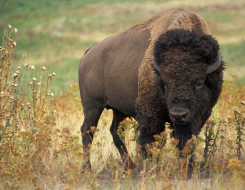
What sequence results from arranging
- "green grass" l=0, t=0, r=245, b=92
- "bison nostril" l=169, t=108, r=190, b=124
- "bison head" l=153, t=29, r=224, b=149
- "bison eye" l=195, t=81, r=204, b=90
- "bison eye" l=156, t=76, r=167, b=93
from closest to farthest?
"bison nostril" l=169, t=108, r=190, b=124 → "bison head" l=153, t=29, r=224, b=149 → "bison eye" l=195, t=81, r=204, b=90 → "bison eye" l=156, t=76, r=167, b=93 → "green grass" l=0, t=0, r=245, b=92

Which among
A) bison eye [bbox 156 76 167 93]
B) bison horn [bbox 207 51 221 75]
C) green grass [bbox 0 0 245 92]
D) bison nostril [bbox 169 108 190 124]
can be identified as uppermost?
green grass [bbox 0 0 245 92]

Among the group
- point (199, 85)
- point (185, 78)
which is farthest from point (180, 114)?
point (199, 85)

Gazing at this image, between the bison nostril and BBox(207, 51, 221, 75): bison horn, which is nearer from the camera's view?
the bison nostril

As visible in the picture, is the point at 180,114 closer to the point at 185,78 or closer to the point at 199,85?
the point at 185,78

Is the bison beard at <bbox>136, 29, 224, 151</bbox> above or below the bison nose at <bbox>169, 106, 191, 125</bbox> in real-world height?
above

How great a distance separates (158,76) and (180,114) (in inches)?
30.7

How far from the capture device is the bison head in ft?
13.5

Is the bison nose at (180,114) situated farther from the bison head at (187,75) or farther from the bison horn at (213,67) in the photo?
the bison horn at (213,67)

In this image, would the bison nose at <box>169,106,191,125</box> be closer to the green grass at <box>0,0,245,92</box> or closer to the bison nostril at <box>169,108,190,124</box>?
the bison nostril at <box>169,108,190,124</box>

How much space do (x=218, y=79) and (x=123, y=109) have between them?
1.74 m

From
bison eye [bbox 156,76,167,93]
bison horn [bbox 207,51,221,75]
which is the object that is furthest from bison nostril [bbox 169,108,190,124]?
bison horn [bbox 207,51,221,75]

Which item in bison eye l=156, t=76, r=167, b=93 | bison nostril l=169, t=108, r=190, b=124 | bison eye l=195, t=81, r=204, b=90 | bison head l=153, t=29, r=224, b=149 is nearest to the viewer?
bison nostril l=169, t=108, r=190, b=124

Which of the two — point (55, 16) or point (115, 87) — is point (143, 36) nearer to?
point (115, 87)

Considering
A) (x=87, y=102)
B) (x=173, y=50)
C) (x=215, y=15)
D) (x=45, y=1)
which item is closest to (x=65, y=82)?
(x=87, y=102)
